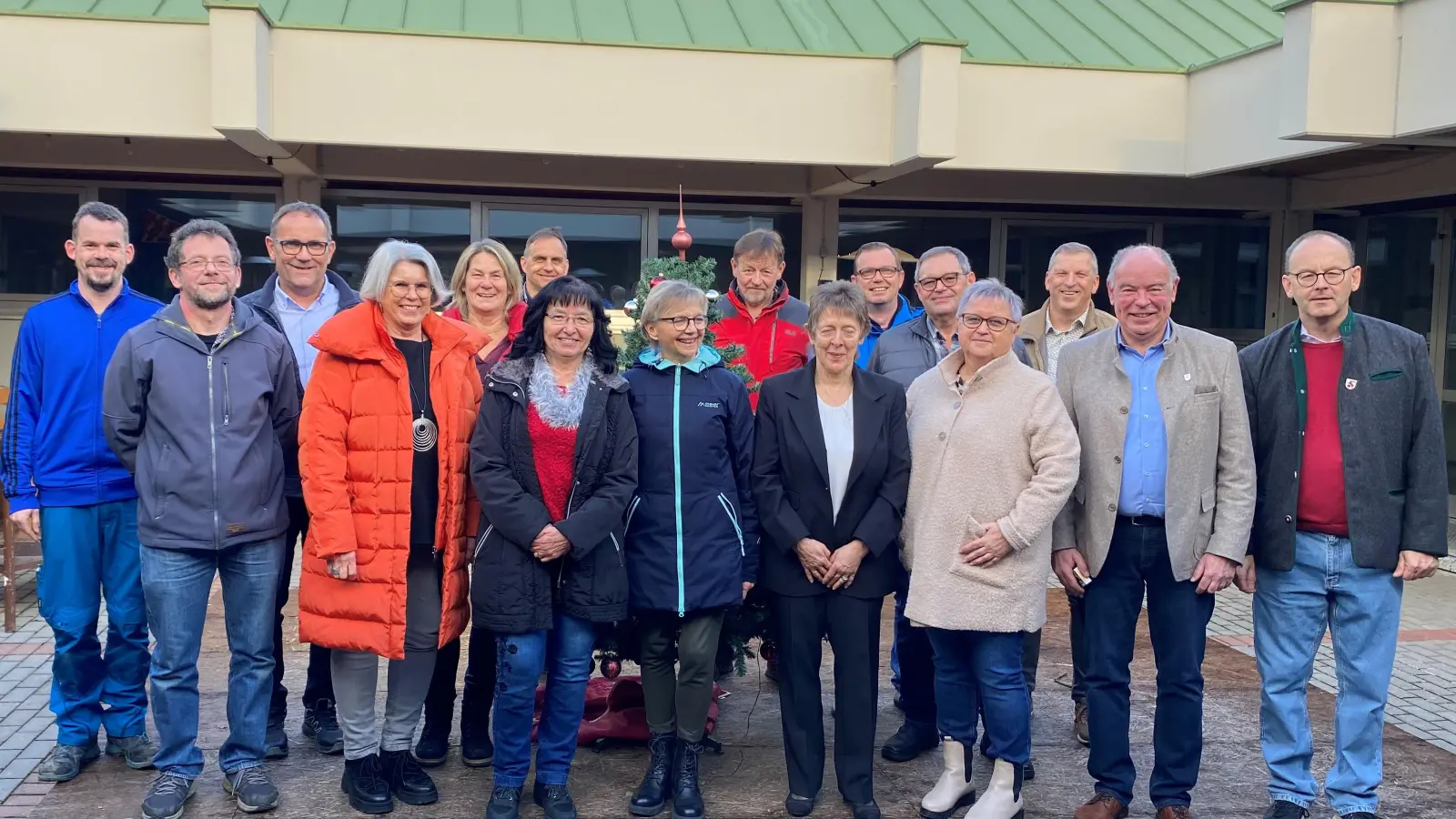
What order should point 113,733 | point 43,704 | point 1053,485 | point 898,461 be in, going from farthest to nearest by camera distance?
point 43,704 < point 113,733 < point 898,461 < point 1053,485

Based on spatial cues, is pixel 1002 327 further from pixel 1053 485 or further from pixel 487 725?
pixel 487 725

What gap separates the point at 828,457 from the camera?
4332mm

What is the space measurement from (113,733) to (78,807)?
1.50 ft

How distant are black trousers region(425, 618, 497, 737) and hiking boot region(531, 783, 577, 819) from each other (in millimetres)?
612

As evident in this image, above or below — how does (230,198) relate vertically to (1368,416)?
above

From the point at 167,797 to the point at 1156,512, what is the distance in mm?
3663

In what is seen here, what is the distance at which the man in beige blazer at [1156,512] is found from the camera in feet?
13.6

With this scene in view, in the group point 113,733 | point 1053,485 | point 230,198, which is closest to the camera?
point 1053,485

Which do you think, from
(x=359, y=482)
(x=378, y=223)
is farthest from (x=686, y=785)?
(x=378, y=223)

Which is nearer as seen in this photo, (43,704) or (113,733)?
(113,733)

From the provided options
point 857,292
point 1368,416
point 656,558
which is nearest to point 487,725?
point 656,558

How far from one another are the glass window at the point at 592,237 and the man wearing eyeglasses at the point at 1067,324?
21.8ft

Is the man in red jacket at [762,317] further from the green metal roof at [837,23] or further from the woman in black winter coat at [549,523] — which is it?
the green metal roof at [837,23]

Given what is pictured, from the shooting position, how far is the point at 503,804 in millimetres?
4195
